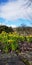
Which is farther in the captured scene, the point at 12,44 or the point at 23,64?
the point at 12,44

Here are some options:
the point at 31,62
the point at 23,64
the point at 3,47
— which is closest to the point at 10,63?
the point at 23,64

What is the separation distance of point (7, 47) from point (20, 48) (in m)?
0.62

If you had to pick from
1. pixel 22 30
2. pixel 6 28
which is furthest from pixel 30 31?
pixel 6 28

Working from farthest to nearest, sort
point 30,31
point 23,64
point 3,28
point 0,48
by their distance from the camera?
point 30,31 → point 3,28 → point 0,48 → point 23,64

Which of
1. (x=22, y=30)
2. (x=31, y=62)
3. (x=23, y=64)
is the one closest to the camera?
(x=23, y=64)

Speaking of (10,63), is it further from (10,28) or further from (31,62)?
(10,28)

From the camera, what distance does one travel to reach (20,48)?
8.93 meters

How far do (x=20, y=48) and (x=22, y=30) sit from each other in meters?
16.7

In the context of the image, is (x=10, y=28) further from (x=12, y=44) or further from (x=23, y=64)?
(x=23, y=64)

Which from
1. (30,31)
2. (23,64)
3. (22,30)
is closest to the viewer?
(23,64)

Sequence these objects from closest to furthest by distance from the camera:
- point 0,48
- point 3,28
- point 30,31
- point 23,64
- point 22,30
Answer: point 23,64
point 0,48
point 3,28
point 30,31
point 22,30

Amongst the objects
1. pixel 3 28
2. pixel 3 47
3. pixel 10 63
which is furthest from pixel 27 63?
pixel 3 28

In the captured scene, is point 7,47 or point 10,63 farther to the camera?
point 7,47

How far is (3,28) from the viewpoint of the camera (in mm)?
21891
